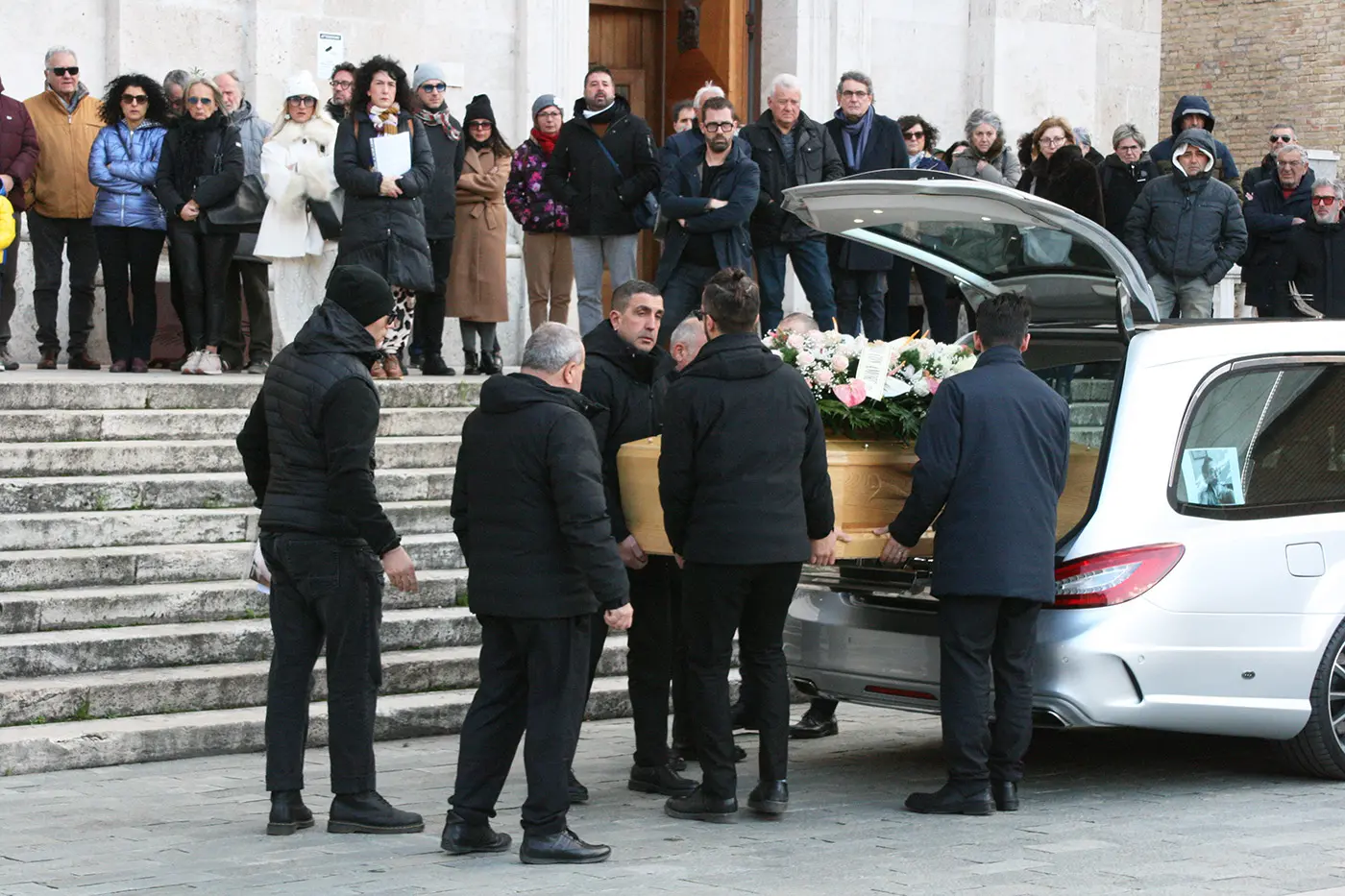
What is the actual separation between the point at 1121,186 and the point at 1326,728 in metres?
7.78

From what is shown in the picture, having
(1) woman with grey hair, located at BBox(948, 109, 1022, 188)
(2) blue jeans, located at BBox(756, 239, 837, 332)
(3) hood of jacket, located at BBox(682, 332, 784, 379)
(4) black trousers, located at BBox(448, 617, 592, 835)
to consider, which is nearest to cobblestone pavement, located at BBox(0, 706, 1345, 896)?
(4) black trousers, located at BBox(448, 617, 592, 835)

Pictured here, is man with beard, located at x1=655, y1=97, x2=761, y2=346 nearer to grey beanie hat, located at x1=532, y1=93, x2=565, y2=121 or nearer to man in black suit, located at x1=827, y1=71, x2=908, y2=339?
man in black suit, located at x1=827, y1=71, x2=908, y2=339

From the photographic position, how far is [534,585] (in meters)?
6.57

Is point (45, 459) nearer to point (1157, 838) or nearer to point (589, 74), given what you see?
point (589, 74)

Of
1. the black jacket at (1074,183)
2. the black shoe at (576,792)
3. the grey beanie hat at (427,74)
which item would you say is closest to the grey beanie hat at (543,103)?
the grey beanie hat at (427,74)

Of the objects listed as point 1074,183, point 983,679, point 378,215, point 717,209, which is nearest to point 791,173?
point 717,209

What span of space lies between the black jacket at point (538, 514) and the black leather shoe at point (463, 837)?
0.68 m

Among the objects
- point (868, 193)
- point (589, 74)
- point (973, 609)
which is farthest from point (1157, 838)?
point (589, 74)

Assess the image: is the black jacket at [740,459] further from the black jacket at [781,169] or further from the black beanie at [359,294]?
the black jacket at [781,169]

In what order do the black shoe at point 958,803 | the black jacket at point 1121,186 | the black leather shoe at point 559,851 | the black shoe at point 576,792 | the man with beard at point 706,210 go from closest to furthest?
1. the black leather shoe at point 559,851
2. the black shoe at point 958,803
3. the black shoe at point 576,792
4. the man with beard at point 706,210
5. the black jacket at point 1121,186

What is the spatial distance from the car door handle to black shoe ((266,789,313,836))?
3659 millimetres

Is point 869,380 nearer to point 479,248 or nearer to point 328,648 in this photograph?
point 328,648

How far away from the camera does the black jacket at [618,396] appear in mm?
7668

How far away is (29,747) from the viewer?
7.89 m
